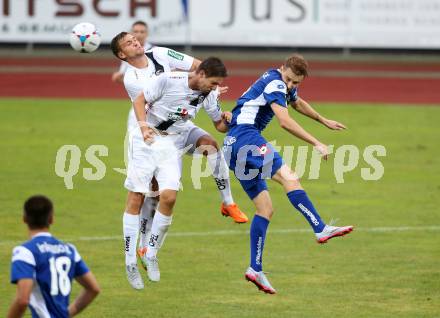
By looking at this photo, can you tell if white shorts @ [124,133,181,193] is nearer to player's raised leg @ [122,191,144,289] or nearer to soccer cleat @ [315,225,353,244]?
player's raised leg @ [122,191,144,289]

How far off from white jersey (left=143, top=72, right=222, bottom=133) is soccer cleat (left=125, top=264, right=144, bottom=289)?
1641mm

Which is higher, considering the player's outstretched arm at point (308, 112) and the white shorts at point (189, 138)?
the player's outstretched arm at point (308, 112)

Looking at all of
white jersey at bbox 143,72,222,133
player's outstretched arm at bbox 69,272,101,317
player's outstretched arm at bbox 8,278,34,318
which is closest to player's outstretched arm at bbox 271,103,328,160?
white jersey at bbox 143,72,222,133

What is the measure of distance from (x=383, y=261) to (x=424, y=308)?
2425mm

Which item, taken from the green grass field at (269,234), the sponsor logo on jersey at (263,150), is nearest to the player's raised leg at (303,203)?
the sponsor logo on jersey at (263,150)

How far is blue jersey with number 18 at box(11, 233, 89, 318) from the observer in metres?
7.59

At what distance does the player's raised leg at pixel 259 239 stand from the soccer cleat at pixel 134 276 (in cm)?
126

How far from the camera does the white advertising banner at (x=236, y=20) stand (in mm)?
32000

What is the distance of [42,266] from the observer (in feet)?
25.1

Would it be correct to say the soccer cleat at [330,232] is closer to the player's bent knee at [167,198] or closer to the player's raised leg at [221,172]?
the player's raised leg at [221,172]

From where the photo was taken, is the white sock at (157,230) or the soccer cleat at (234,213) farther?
the soccer cleat at (234,213)

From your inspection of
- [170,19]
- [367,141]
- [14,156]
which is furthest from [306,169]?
[170,19]

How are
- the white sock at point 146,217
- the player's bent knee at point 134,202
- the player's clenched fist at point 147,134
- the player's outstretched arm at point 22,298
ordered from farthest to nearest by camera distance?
1. the white sock at point 146,217
2. the player's bent knee at point 134,202
3. the player's clenched fist at point 147,134
4. the player's outstretched arm at point 22,298

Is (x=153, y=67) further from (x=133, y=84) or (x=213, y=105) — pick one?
(x=213, y=105)
